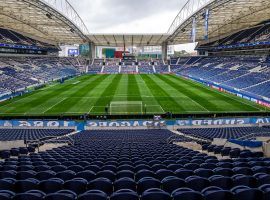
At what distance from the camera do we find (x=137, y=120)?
95.0 feet

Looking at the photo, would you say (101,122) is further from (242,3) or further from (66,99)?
(242,3)

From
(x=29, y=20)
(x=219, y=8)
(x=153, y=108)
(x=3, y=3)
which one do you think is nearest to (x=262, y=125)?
(x=153, y=108)

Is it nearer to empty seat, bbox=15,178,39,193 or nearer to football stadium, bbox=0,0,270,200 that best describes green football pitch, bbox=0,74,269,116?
football stadium, bbox=0,0,270,200

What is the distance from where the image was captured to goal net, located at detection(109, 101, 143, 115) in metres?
35.3

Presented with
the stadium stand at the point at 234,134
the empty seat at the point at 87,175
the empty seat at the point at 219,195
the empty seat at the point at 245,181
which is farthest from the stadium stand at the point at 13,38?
the empty seat at the point at 219,195

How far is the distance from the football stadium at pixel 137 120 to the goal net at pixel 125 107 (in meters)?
0.14

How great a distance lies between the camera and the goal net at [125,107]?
35312mm

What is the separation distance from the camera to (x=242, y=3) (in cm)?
5006

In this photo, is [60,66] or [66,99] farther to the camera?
[60,66]


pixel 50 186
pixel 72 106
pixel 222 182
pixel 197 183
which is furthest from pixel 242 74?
pixel 50 186

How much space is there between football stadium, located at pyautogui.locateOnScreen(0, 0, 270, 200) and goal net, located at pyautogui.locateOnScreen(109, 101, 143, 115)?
14 centimetres

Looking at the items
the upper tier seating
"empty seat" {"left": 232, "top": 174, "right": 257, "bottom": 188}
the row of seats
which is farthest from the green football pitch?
"empty seat" {"left": 232, "top": 174, "right": 257, "bottom": 188}

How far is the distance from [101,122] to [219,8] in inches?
1457

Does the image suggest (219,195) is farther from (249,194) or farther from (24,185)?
(24,185)
